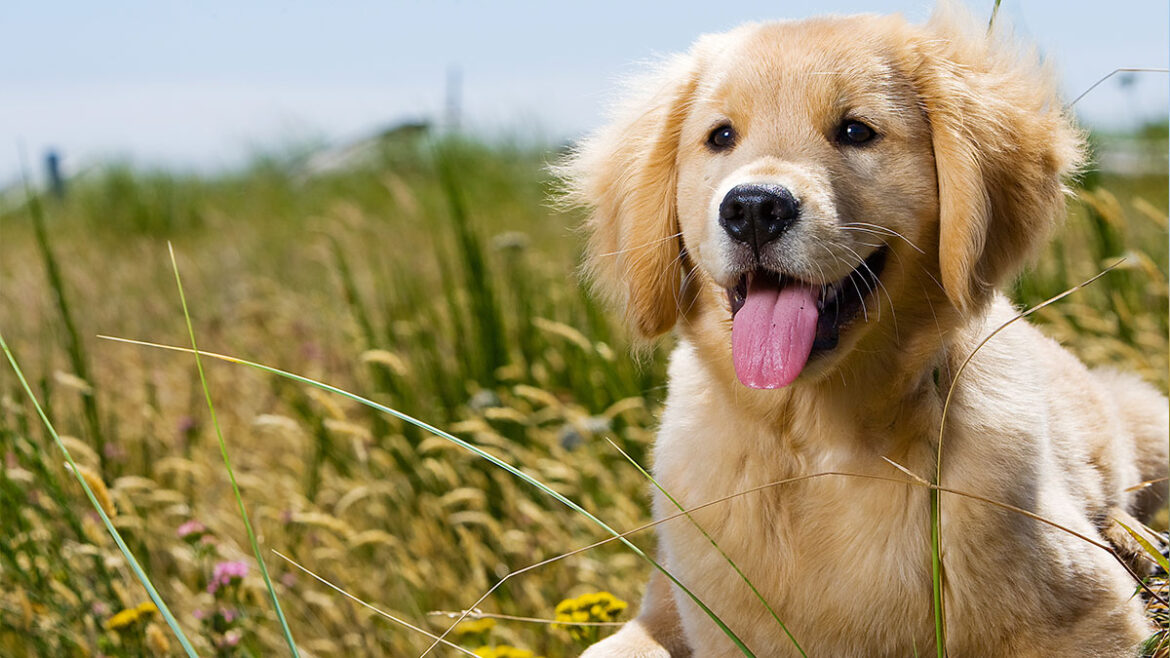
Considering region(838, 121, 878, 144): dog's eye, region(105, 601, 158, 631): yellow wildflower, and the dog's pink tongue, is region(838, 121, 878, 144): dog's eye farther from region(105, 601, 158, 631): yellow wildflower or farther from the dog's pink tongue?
region(105, 601, 158, 631): yellow wildflower

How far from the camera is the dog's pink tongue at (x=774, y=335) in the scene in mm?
2150

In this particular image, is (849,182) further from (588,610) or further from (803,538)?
(588,610)

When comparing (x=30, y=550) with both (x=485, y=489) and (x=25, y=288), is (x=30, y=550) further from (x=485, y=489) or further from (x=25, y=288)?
(x=25, y=288)

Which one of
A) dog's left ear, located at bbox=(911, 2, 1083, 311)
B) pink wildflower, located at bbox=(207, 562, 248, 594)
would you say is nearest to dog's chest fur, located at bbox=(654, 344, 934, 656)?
dog's left ear, located at bbox=(911, 2, 1083, 311)

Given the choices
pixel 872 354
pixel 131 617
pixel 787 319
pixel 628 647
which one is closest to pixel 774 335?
pixel 787 319

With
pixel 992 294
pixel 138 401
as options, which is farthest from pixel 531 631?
pixel 138 401

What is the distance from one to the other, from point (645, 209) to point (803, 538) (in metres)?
0.81

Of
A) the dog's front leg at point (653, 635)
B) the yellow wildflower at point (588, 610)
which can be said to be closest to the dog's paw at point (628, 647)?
the dog's front leg at point (653, 635)

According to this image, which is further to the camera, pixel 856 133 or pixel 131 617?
pixel 131 617

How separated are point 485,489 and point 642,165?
177cm

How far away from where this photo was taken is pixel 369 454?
424 cm

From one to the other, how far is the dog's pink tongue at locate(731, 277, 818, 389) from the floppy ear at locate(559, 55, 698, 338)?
1.04ft

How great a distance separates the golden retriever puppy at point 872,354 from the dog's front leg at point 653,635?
0.03 meters

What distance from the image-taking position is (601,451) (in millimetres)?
4137
